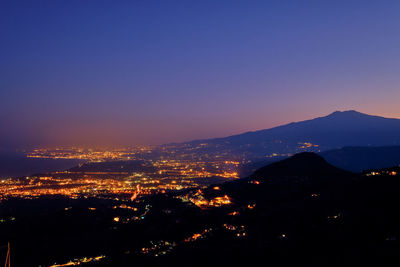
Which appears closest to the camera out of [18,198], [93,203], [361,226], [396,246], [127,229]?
[396,246]

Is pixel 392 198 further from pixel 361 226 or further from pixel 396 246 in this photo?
pixel 396 246

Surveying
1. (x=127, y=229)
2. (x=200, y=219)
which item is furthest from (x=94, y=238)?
(x=200, y=219)

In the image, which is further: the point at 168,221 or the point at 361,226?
the point at 168,221

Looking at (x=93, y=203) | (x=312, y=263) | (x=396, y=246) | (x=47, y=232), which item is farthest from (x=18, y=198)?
(x=396, y=246)

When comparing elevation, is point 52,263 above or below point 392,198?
below

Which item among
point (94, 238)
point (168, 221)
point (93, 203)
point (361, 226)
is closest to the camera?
point (361, 226)

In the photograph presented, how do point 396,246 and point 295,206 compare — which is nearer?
point 396,246

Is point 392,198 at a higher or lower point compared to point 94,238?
higher

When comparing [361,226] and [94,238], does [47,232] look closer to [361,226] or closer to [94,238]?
[94,238]

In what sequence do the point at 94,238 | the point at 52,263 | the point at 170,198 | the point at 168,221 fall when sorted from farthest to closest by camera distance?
the point at 170,198 → the point at 168,221 → the point at 94,238 → the point at 52,263
